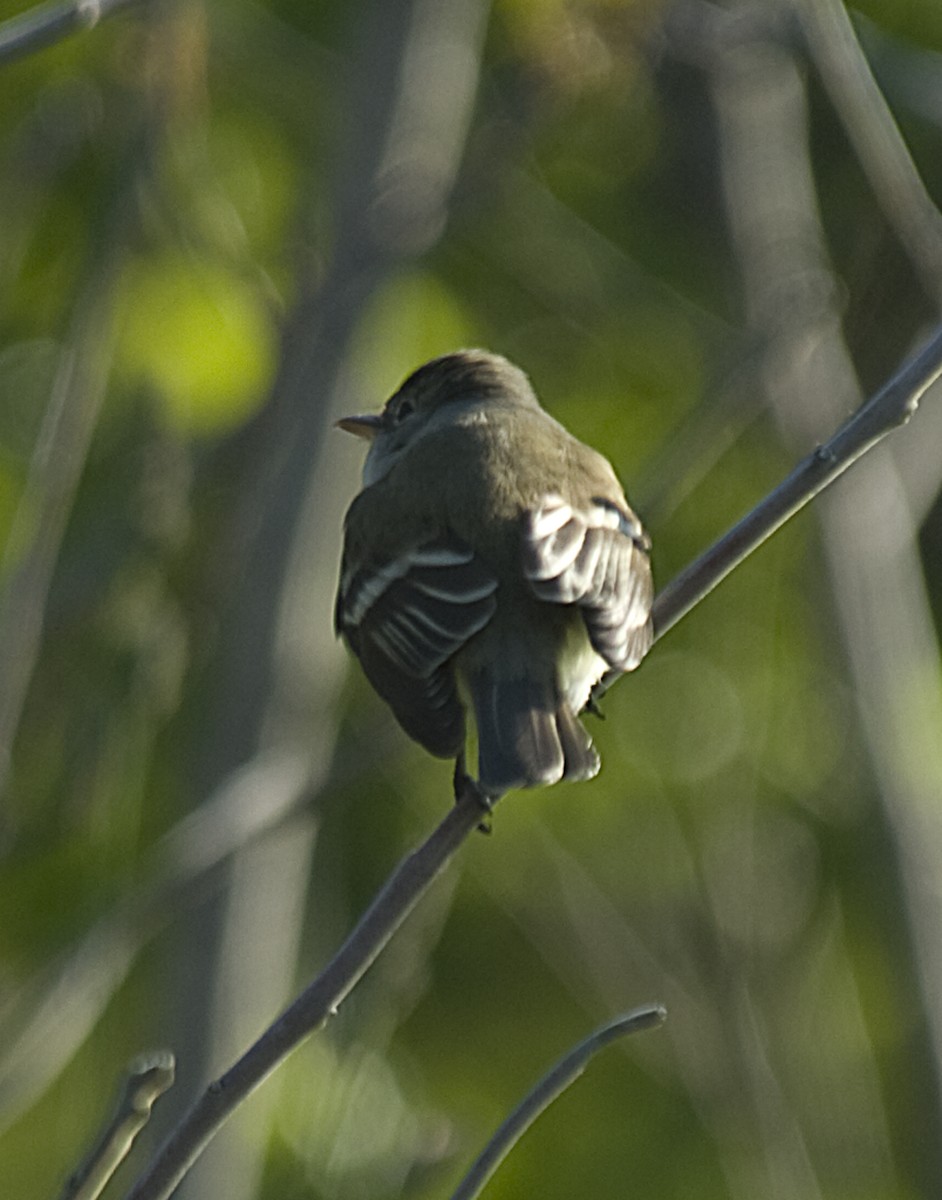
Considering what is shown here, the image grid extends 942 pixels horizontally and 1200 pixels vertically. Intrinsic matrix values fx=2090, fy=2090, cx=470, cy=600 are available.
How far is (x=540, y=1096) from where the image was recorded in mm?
2111

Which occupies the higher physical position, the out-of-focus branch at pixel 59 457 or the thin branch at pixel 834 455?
the out-of-focus branch at pixel 59 457

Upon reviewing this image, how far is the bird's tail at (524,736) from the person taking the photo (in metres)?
3.00

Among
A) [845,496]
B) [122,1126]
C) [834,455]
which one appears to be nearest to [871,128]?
[845,496]

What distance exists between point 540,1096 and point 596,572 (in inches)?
50.6

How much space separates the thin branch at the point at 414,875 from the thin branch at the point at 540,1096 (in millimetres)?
219

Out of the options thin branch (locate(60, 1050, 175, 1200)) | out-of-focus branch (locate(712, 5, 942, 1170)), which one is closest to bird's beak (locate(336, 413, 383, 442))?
out-of-focus branch (locate(712, 5, 942, 1170))

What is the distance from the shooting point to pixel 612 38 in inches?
173

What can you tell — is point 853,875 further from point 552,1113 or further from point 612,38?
point 612,38

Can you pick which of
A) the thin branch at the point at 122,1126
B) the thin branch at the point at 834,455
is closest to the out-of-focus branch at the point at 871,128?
the thin branch at the point at 834,455

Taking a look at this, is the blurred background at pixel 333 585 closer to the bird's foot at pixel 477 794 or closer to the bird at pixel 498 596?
the bird at pixel 498 596

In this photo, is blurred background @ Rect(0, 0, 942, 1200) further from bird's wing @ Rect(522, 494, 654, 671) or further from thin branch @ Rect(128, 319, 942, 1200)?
thin branch @ Rect(128, 319, 942, 1200)

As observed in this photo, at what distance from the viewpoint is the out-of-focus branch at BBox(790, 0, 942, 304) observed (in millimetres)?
4250

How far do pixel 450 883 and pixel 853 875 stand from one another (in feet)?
7.01

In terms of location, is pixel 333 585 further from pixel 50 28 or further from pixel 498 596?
pixel 50 28
